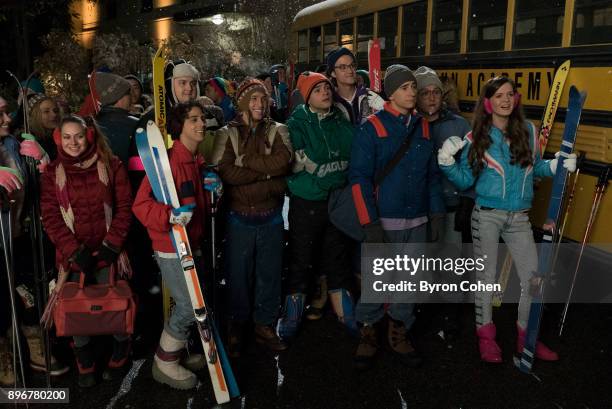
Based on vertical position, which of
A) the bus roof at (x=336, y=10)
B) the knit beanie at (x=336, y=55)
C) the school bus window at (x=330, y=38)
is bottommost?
the knit beanie at (x=336, y=55)

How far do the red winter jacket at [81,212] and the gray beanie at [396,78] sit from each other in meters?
1.86

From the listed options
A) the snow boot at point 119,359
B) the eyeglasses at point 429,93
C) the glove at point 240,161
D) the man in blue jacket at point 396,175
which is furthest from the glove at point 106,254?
the eyeglasses at point 429,93

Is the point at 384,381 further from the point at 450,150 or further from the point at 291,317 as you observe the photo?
the point at 450,150

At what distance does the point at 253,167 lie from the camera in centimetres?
393

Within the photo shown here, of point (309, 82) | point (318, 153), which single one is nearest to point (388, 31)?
point (309, 82)

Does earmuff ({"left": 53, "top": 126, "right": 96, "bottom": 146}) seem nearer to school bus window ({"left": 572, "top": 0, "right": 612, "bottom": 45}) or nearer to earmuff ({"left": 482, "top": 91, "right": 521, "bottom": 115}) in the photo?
earmuff ({"left": 482, "top": 91, "right": 521, "bottom": 115})

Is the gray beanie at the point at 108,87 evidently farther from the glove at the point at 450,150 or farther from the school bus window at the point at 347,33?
the school bus window at the point at 347,33

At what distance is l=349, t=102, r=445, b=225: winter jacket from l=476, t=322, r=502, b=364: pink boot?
95 centimetres

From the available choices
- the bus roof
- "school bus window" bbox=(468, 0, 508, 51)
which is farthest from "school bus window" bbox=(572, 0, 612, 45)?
the bus roof

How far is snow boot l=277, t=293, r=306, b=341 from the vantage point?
439 centimetres

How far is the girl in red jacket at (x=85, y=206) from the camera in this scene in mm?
3508

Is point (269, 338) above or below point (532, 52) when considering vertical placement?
below

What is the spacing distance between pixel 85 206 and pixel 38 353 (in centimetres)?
111

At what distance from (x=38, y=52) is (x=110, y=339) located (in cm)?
1530
